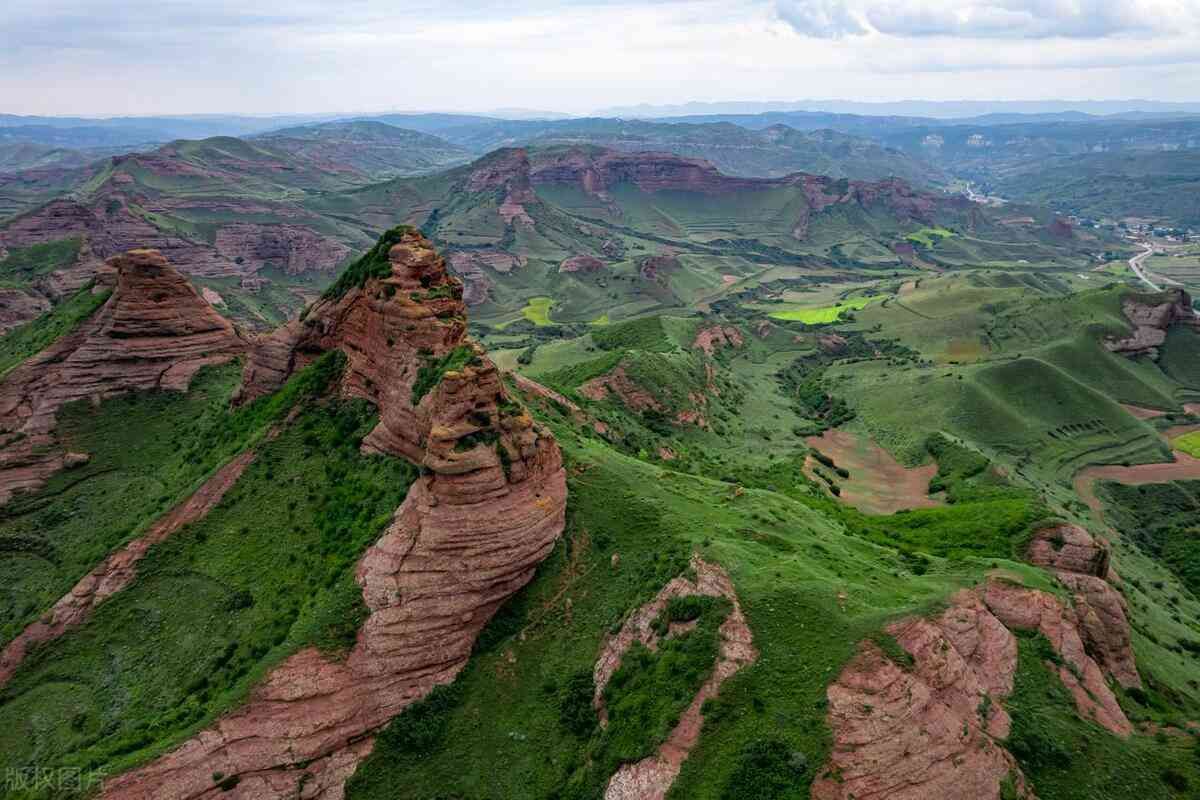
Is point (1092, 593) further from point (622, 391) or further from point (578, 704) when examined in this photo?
point (622, 391)

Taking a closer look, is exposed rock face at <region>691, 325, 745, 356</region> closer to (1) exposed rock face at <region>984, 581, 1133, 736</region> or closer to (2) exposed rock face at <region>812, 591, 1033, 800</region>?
(1) exposed rock face at <region>984, 581, 1133, 736</region>

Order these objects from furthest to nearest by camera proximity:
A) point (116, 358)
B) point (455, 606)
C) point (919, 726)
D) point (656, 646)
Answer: point (116, 358)
point (455, 606)
point (656, 646)
point (919, 726)

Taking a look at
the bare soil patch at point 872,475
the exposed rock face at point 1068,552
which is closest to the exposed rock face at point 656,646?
the exposed rock face at point 1068,552

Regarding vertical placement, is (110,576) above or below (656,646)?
above

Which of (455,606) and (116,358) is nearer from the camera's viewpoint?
(455,606)

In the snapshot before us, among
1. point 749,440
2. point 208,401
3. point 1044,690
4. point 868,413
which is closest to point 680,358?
point 749,440

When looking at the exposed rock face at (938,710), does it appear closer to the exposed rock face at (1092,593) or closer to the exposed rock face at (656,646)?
the exposed rock face at (1092,593)

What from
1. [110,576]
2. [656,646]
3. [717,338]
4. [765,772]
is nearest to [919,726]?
→ [765,772]
